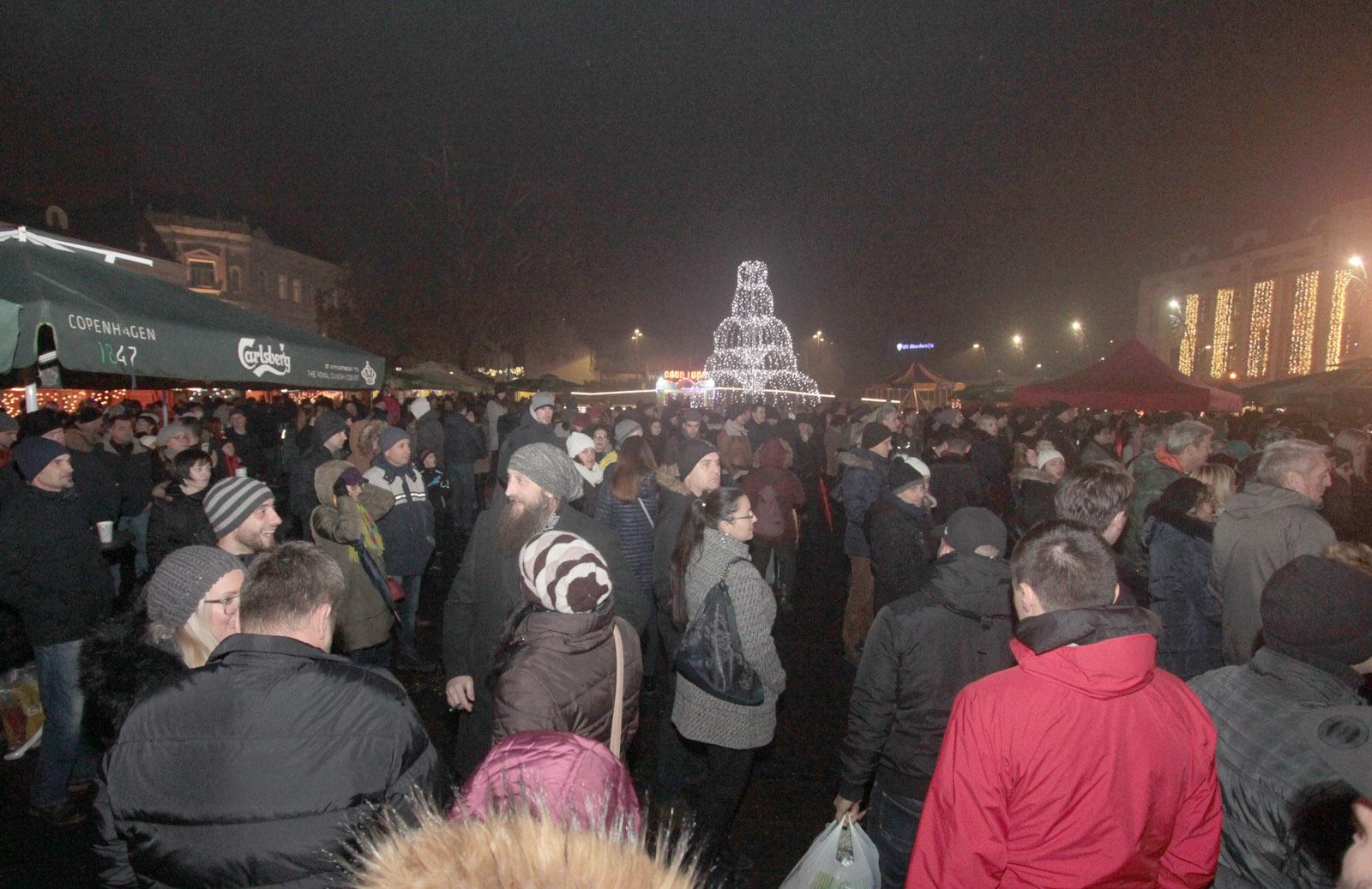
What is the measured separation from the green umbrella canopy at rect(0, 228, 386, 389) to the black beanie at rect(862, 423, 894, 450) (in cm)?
455

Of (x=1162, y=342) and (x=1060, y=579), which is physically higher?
(x=1162, y=342)

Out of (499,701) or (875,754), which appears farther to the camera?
(875,754)

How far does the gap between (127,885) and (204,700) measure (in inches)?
33.5

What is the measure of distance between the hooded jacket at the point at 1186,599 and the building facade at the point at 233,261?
54555mm

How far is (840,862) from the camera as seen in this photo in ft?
8.75

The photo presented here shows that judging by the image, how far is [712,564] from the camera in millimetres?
3670

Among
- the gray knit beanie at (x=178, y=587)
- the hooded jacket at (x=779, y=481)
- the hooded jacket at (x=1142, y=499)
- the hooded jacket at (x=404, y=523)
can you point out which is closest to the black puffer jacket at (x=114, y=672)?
the gray knit beanie at (x=178, y=587)

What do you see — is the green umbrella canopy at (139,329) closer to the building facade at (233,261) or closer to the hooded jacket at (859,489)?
the hooded jacket at (859,489)

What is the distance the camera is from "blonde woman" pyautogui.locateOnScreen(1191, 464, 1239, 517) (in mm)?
4652

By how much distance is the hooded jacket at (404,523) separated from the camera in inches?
234

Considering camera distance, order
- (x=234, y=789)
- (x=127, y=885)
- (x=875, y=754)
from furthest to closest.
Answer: (x=875, y=754) → (x=127, y=885) → (x=234, y=789)

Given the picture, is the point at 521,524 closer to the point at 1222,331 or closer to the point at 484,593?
the point at 484,593

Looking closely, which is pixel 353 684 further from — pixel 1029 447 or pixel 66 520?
pixel 1029 447

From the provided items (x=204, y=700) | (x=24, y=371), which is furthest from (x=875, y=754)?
(x=24, y=371)
